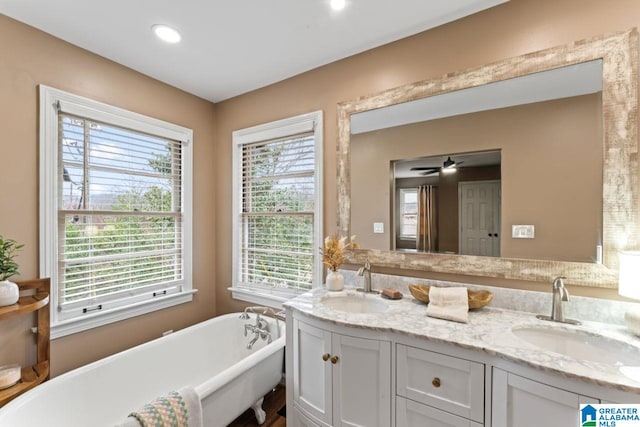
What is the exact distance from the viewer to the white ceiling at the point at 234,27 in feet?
5.27

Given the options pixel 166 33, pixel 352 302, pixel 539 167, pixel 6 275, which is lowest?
pixel 352 302

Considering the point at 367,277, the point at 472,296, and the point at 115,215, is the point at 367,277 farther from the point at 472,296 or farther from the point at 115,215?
the point at 115,215

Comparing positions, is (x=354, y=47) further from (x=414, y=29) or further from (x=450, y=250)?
(x=450, y=250)

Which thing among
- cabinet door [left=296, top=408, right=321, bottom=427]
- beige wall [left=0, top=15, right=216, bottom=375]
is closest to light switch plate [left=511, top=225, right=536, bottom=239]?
cabinet door [left=296, top=408, right=321, bottom=427]

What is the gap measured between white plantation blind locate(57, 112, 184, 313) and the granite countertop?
4.94 ft

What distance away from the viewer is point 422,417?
124 centimetres

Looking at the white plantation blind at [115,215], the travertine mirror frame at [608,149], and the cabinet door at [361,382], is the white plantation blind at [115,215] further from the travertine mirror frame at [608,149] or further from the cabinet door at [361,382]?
the travertine mirror frame at [608,149]

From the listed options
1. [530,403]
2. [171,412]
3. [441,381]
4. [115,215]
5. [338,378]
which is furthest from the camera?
[115,215]

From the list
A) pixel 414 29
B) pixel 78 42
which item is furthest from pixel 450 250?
pixel 78 42

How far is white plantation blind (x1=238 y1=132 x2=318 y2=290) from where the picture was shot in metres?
2.38

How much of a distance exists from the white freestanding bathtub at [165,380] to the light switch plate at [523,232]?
5.62ft

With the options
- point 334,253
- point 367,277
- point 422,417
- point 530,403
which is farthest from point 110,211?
point 530,403

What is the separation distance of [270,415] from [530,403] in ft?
5.70

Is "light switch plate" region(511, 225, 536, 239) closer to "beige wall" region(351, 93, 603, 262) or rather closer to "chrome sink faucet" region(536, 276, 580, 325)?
"beige wall" region(351, 93, 603, 262)
